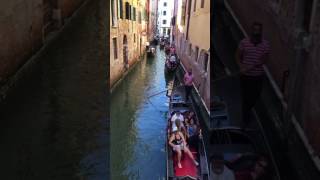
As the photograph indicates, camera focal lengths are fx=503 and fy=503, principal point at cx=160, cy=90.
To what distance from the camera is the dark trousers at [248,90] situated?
2.21 meters

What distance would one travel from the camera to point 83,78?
317 cm

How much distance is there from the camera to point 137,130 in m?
6.73

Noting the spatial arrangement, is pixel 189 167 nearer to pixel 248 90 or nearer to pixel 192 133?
pixel 192 133

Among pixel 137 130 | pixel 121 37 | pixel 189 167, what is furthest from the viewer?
pixel 121 37

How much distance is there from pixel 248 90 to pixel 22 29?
3.59 metres

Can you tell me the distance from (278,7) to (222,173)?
5.87ft

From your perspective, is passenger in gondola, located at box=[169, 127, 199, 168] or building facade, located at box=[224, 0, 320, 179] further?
passenger in gondola, located at box=[169, 127, 199, 168]

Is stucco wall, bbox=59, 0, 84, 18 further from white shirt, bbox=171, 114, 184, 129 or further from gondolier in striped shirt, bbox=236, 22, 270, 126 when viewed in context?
gondolier in striped shirt, bbox=236, 22, 270, 126

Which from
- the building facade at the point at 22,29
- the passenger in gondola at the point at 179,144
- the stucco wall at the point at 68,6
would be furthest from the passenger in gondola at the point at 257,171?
the stucco wall at the point at 68,6

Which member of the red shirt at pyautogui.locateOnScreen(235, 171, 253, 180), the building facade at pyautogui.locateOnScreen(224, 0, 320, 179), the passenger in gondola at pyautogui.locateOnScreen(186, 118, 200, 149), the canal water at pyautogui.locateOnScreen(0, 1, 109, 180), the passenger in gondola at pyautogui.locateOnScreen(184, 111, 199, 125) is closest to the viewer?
the red shirt at pyautogui.locateOnScreen(235, 171, 253, 180)

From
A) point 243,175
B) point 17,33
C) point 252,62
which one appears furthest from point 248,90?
point 17,33

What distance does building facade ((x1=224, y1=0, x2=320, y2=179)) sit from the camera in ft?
9.16

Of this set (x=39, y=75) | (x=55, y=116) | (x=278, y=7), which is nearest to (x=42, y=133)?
(x=55, y=116)

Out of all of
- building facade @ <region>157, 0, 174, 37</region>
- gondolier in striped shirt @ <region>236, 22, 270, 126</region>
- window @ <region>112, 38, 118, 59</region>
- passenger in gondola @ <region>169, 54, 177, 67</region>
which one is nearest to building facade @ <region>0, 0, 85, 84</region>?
window @ <region>112, 38, 118, 59</region>
